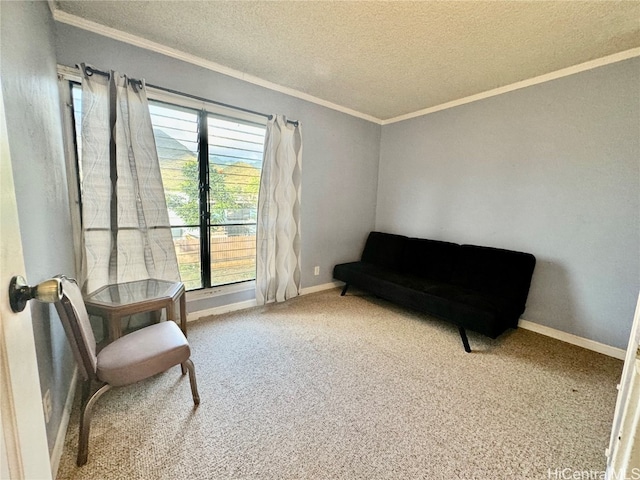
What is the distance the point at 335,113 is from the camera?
331 cm

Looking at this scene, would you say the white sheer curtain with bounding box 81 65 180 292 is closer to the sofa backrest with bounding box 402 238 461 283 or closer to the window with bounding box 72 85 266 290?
the window with bounding box 72 85 266 290

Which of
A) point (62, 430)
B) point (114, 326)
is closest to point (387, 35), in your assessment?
point (114, 326)

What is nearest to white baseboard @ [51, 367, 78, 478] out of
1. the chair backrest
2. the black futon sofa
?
the chair backrest

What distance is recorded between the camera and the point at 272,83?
274cm

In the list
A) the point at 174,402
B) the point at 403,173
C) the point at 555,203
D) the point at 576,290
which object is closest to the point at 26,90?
the point at 174,402

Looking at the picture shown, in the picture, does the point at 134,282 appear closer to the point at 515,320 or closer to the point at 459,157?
the point at 515,320

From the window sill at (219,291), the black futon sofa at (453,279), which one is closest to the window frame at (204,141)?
the window sill at (219,291)

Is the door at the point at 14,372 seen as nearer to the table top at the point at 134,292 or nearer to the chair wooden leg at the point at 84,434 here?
the chair wooden leg at the point at 84,434

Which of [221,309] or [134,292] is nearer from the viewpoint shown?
[134,292]

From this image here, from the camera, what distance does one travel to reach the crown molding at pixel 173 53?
185cm

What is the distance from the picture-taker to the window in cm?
235

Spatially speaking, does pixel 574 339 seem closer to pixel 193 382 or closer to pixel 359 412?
pixel 359 412

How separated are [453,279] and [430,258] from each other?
0.34 metres

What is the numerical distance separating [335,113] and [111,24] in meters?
2.19
